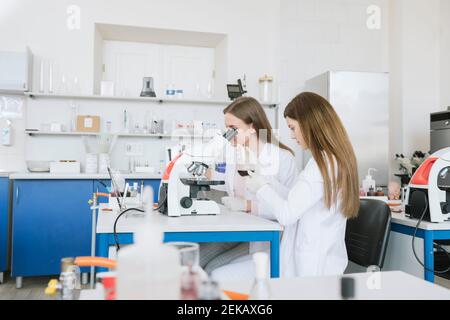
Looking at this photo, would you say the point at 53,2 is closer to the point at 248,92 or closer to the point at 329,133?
the point at 248,92

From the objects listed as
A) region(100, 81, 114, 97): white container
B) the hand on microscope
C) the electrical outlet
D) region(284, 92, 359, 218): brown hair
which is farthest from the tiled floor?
region(284, 92, 359, 218): brown hair

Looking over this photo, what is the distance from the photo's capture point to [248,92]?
433cm

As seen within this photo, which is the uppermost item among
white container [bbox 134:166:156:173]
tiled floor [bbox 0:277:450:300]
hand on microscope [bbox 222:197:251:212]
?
white container [bbox 134:166:156:173]

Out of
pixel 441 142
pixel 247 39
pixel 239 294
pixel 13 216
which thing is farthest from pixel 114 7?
pixel 239 294

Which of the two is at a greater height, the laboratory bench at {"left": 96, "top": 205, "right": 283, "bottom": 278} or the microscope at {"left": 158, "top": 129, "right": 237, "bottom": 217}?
the microscope at {"left": 158, "top": 129, "right": 237, "bottom": 217}

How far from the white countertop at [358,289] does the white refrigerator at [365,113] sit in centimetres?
320

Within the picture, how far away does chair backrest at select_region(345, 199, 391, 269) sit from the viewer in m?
1.78

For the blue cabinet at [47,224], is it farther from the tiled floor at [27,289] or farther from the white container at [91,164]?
the white container at [91,164]

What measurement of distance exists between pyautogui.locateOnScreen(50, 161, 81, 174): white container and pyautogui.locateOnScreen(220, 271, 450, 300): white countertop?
3085mm

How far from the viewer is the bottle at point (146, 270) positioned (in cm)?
56

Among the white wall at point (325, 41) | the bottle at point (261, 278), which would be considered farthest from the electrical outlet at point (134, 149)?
the bottle at point (261, 278)

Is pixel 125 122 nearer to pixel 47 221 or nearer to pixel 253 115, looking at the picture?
pixel 47 221

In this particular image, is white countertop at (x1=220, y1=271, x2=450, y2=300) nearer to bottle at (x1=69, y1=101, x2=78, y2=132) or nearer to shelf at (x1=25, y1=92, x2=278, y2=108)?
shelf at (x1=25, y1=92, x2=278, y2=108)

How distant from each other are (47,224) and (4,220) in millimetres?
327
